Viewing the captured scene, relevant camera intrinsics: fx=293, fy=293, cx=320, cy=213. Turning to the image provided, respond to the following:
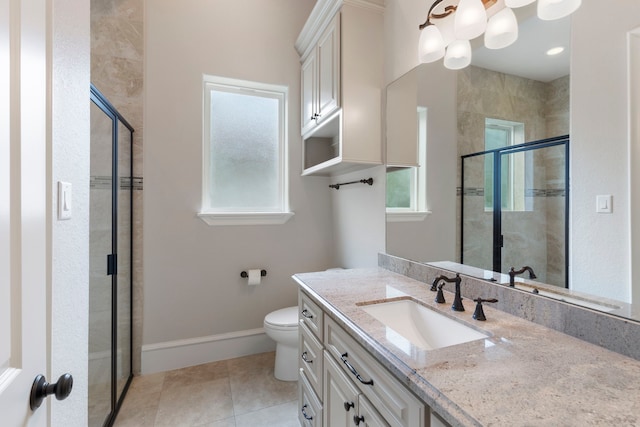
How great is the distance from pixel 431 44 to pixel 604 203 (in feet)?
3.37

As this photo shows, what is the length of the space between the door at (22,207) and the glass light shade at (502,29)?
1458mm

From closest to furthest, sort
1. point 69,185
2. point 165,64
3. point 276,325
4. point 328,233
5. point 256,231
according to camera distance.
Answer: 1. point 69,185
2. point 276,325
3. point 165,64
4. point 256,231
5. point 328,233

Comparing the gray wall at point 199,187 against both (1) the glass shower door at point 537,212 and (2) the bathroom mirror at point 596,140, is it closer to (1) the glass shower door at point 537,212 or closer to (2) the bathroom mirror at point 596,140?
(1) the glass shower door at point 537,212

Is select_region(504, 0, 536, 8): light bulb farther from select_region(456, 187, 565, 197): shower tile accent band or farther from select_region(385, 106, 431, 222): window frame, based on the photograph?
select_region(456, 187, 565, 197): shower tile accent band

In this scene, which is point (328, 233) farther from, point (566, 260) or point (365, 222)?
point (566, 260)

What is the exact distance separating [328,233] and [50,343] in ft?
7.04

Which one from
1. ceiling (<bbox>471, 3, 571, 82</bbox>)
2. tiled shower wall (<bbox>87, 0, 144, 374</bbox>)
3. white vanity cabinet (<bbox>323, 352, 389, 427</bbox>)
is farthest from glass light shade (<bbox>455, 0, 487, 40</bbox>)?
tiled shower wall (<bbox>87, 0, 144, 374</bbox>)

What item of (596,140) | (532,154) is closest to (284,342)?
(532,154)

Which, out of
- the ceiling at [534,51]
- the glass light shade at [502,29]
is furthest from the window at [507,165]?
the glass light shade at [502,29]

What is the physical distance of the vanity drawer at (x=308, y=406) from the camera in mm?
1328

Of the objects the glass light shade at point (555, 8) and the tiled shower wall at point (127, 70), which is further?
the tiled shower wall at point (127, 70)

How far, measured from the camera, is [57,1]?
2.52ft

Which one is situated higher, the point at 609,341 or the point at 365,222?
the point at 365,222

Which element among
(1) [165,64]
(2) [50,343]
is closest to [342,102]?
(1) [165,64]
